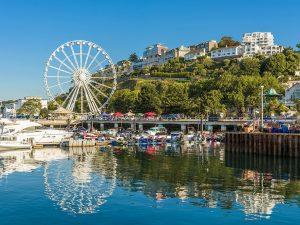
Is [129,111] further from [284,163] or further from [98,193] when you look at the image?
[98,193]

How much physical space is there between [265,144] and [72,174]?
105 feet

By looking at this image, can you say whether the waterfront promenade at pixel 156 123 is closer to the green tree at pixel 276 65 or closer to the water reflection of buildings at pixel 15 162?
the water reflection of buildings at pixel 15 162

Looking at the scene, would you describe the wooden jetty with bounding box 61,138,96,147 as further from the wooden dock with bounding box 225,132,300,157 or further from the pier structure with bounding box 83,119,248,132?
the pier structure with bounding box 83,119,248,132

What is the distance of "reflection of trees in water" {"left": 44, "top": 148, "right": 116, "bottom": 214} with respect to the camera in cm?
3338

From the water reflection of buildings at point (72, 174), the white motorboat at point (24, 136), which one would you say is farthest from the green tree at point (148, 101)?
the water reflection of buildings at point (72, 174)

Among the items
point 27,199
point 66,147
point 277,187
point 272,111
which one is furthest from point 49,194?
point 272,111

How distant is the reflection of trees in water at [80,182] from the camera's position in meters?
33.4

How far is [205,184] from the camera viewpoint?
40.9m

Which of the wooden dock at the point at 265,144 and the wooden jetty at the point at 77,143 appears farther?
the wooden jetty at the point at 77,143

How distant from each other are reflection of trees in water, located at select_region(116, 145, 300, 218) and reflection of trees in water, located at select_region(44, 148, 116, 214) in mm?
1973

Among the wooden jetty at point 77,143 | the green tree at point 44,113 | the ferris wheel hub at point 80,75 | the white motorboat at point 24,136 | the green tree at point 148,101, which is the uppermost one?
the ferris wheel hub at point 80,75

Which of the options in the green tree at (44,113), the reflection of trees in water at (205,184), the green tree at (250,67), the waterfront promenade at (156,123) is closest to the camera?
the reflection of trees in water at (205,184)

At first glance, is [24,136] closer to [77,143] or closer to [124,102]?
[77,143]

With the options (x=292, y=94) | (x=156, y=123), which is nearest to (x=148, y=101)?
(x=156, y=123)
